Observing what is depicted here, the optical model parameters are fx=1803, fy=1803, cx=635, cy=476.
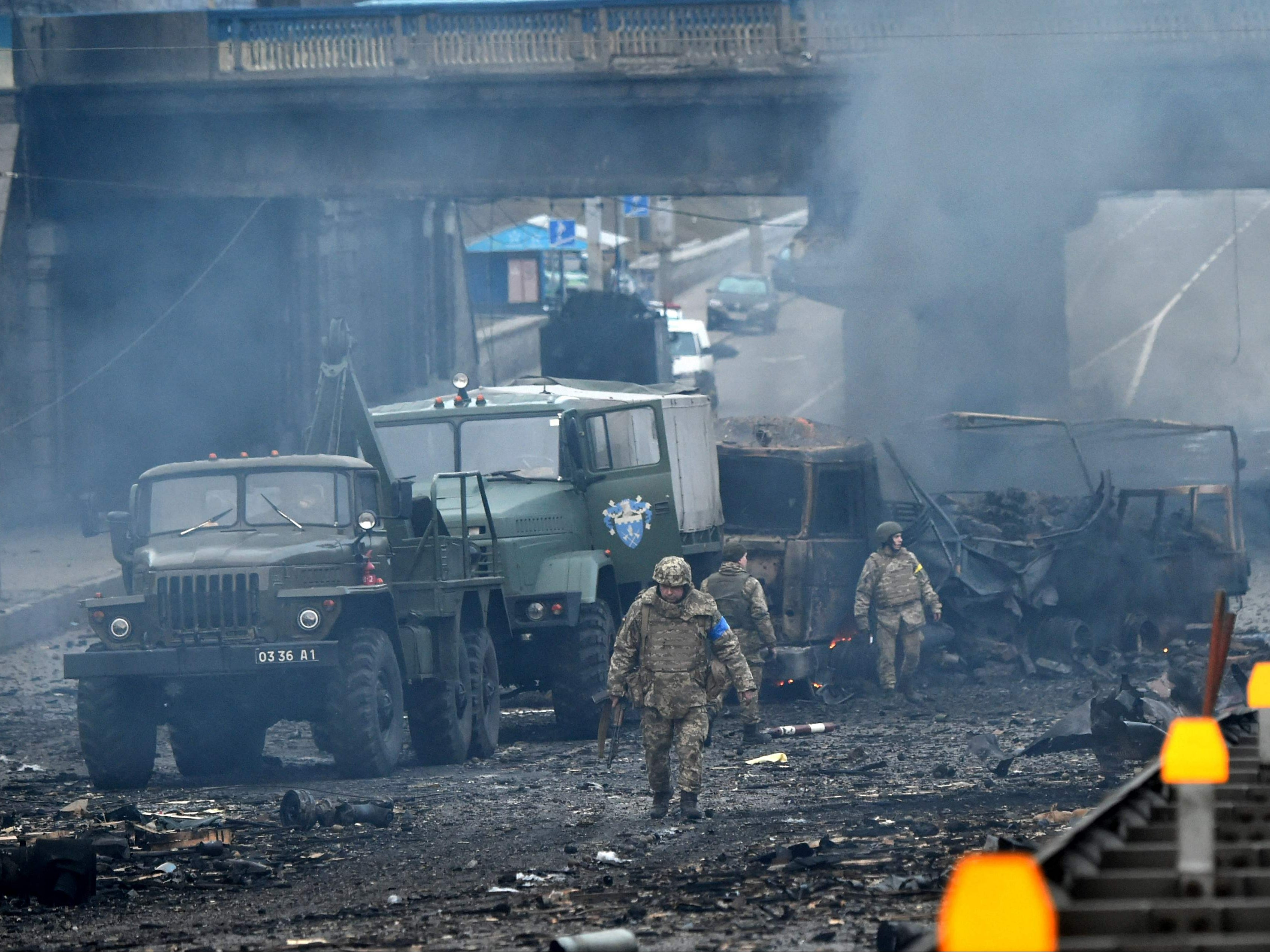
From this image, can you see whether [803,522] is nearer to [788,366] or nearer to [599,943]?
[599,943]

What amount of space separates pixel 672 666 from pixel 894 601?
5.12 m

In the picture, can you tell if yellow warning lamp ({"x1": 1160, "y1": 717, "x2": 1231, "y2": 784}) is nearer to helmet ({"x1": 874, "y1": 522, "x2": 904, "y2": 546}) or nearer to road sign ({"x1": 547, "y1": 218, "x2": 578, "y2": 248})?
helmet ({"x1": 874, "y1": 522, "x2": 904, "y2": 546})

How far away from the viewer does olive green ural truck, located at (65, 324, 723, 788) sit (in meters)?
10.8

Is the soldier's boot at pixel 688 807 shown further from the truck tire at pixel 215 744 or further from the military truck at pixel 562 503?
the truck tire at pixel 215 744

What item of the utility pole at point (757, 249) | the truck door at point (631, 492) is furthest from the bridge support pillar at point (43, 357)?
the utility pole at point (757, 249)

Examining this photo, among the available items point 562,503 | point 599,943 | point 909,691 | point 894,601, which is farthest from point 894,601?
point 599,943

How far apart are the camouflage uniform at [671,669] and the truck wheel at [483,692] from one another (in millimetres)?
2267

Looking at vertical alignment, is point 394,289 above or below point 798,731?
above

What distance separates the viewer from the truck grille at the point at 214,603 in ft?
35.5

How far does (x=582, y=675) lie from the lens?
12.8m

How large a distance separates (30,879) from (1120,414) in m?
27.5

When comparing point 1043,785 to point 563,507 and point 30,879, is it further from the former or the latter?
point 30,879

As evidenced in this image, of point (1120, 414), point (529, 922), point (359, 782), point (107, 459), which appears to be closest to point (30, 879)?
point (529, 922)

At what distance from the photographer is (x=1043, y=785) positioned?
10.0 meters
